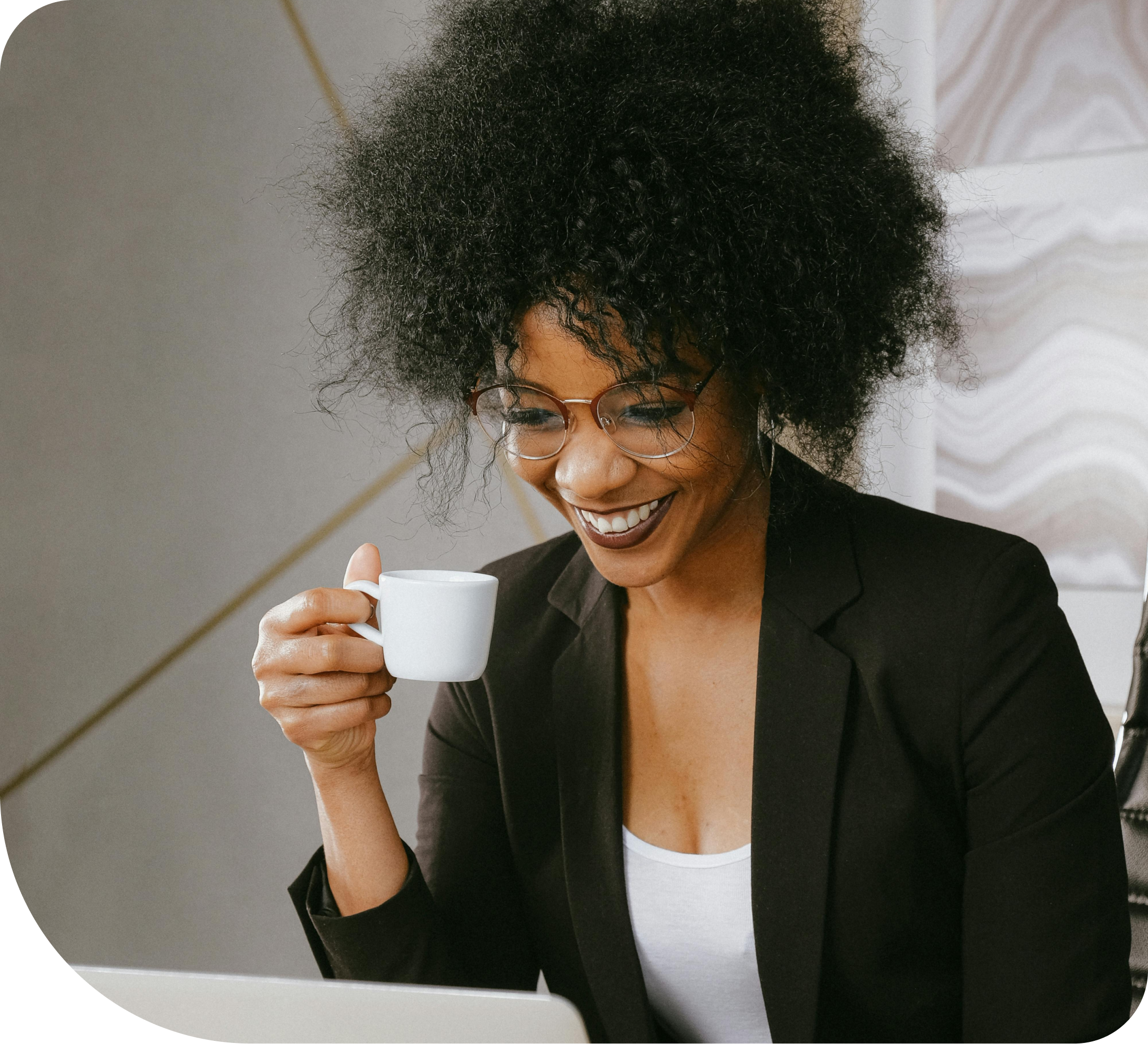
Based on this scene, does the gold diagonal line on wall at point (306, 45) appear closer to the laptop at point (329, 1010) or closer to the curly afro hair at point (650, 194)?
the curly afro hair at point (650, 194)

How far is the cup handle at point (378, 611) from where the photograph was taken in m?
0.80

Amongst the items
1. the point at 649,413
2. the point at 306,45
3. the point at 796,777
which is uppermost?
the point at 306,45

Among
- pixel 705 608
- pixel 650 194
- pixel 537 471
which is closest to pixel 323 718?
pixel 537 471

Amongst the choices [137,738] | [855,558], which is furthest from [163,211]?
[855,558]

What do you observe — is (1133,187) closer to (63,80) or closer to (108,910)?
(63,80)

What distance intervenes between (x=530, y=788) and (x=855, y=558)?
1.29ft

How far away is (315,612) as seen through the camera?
82 centimetres

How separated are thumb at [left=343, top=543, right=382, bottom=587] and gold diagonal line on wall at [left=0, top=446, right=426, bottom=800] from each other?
833mm

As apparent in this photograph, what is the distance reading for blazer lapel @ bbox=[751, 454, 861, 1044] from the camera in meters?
0.86

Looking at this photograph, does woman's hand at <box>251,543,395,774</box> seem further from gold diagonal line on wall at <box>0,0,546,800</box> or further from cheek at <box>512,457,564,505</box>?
gold diagonal line on wall at <box>0,0,546,800</box>

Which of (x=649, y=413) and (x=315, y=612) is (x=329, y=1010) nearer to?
(x=315, y=612)

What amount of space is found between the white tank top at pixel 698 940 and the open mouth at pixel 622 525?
303mm

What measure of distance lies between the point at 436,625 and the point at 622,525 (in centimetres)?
18

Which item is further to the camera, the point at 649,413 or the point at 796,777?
the point at 796,777
